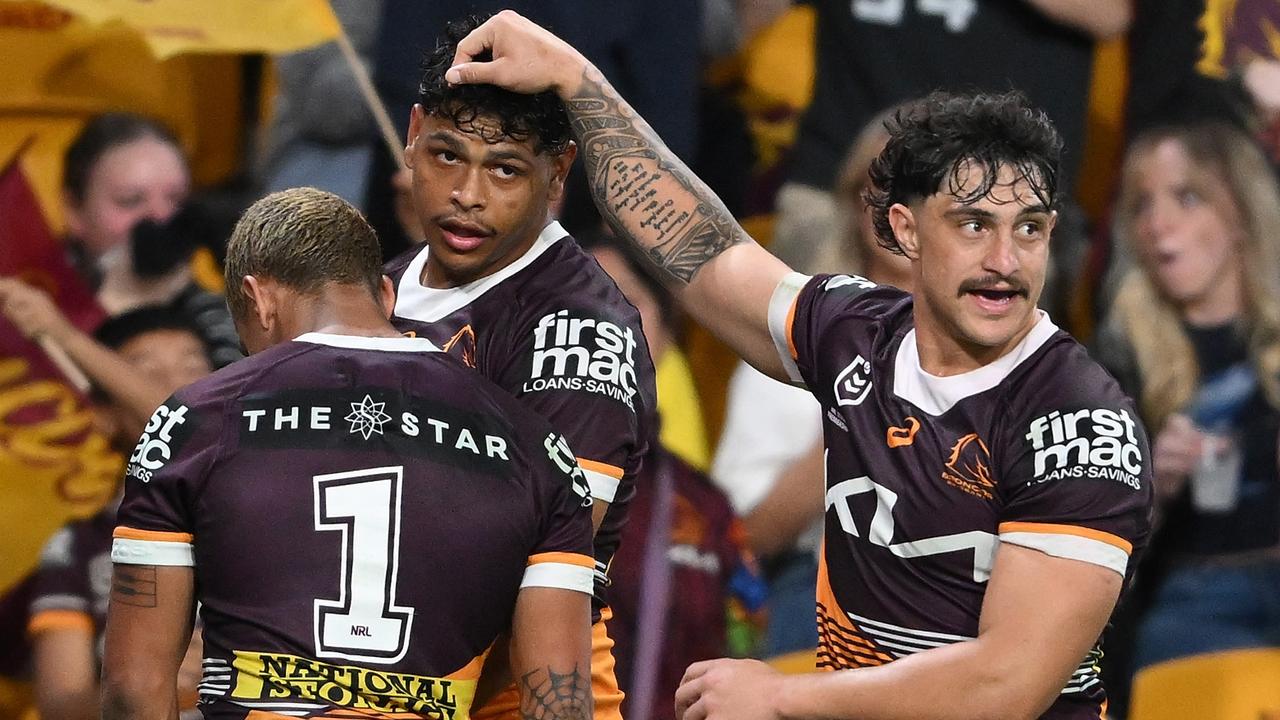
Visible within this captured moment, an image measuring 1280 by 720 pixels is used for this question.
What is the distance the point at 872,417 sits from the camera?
3.93 meters

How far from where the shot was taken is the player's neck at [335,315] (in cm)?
359

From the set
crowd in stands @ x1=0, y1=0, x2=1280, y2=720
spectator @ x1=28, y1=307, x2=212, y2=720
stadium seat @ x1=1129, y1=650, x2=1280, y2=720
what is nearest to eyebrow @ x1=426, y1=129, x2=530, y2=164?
crowd in stands @ x1=0, y1=0, x2=1280, y2=720

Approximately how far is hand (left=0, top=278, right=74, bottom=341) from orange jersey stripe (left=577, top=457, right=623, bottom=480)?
2824mm

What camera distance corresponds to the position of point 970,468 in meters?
3.76

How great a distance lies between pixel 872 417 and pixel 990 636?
1.62ft

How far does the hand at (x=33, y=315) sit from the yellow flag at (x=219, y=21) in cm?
89

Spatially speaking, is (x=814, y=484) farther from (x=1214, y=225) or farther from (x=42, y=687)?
(x=42, y=687)

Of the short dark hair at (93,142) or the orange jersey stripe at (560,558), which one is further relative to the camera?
the short dark hair at (93,142)

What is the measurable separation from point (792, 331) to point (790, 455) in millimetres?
2398

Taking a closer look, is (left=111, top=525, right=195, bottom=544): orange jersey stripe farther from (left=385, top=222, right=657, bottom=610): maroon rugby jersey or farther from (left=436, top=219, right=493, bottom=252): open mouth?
(left=436, top=219, right=493, bottom=252): open mouth

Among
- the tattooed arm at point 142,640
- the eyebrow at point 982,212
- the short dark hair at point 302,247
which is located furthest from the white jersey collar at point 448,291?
the tattooed arm at point 142,640

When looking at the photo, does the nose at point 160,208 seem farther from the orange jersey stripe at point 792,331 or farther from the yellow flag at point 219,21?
the orange jersey stripe at point 792,331

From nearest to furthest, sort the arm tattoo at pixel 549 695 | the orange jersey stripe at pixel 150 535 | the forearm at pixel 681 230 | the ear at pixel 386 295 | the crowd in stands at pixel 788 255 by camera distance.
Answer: the orange jersey stripe at pixel 150 535, the arm tattoo at pixel 549 695, the ear at pixel 386 295, the forearm at pixel 681 230, the crowd in stands at pixel 788 255

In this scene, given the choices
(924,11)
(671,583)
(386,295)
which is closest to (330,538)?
(386,295)
